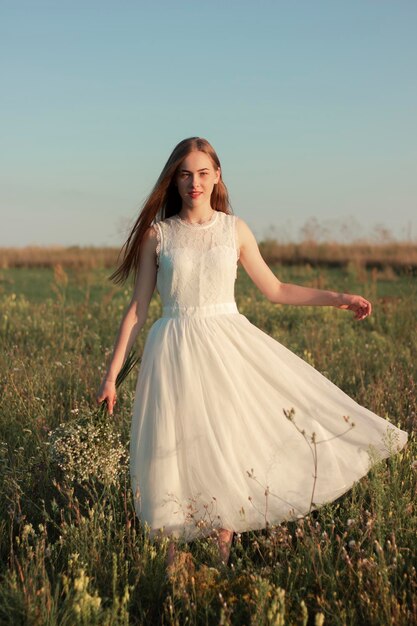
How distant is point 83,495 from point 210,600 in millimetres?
1550

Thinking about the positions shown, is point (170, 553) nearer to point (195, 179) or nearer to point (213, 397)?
point (213, 397)

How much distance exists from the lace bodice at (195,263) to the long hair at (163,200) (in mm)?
139

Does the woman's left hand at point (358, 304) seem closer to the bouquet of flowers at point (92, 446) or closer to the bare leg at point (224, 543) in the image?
the bouquet of flowers at point (92, 446)

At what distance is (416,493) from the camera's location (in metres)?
3.72

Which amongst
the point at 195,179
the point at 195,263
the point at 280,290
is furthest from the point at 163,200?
the point at 280,290

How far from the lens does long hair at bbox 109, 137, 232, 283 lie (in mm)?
3828

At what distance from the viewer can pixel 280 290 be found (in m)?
3.98

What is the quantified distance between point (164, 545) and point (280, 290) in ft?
4.74

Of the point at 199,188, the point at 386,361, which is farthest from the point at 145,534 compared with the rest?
the point at 386,361

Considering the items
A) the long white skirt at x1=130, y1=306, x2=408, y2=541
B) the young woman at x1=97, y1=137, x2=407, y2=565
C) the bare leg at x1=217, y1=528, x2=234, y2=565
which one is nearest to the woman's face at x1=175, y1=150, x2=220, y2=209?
the young woman at x1=97, y1=137, x2=407, y2=565

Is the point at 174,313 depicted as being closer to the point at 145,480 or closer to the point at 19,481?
the point at 145,480

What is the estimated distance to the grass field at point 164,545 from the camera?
2.75m

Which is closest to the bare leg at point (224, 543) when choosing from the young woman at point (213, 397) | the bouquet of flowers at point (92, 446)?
the young woman at point (213, 397)

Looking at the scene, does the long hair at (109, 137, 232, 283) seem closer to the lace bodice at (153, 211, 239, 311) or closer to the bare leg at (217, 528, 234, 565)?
the lace bodice at (153, 211, 239, 311)
